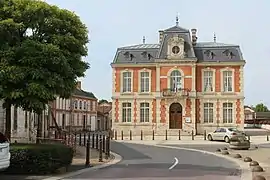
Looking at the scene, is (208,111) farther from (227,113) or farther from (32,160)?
(32,160)

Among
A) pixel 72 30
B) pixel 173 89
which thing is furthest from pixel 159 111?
pixel 72 30

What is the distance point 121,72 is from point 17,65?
46.1 m

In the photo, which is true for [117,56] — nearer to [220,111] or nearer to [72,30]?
[220,111]

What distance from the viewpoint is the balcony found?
59906 mm

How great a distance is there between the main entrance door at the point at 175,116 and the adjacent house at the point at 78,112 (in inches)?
759

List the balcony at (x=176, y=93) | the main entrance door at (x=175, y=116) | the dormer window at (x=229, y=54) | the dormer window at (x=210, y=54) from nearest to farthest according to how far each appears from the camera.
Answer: the balcony at (x=176, y=93)
the main entrance door at (x=175, y=116)
the dormer window at (x=229, y=54)
the dormer window at (x=210, y=54)

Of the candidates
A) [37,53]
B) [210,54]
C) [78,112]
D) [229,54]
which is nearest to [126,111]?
[210,54]

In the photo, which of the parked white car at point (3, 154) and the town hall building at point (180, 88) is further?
the town hall building at point (180, 88)

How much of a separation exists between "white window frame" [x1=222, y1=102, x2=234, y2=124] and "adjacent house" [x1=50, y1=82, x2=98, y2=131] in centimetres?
2434

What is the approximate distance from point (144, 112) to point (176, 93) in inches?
191

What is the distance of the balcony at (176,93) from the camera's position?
197 feet

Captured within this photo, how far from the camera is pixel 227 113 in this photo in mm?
59969

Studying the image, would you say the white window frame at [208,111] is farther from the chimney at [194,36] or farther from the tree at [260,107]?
the tree at [260,107]

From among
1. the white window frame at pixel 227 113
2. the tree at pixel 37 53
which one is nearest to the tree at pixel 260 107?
the white window frame at pixel 227 113
